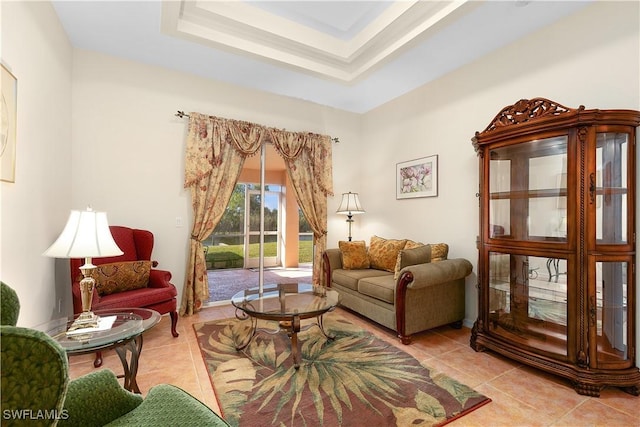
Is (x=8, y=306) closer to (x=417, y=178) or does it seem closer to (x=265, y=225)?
(x=265, y=225)

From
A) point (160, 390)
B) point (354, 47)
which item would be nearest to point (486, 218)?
point (354, 47)

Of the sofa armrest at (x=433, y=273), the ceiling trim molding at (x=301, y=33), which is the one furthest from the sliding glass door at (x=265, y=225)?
the sofa armrest at (x=433, y=273)

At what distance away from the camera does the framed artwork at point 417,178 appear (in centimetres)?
357

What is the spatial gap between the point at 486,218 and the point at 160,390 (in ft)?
8.65

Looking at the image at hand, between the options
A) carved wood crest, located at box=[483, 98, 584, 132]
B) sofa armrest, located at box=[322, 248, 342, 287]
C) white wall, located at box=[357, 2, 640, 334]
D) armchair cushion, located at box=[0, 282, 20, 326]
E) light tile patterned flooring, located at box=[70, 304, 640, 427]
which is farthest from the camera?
sofa armrest, located at box=[322, 248, 342, 287]

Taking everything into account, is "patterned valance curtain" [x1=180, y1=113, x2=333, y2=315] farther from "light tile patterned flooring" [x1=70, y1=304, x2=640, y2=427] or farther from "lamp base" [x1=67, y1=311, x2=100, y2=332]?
"lamp base" [x1=67, y1=311, x2=100, y2=332]

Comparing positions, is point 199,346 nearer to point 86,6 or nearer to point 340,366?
point 340,366

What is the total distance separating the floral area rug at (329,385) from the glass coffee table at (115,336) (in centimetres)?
60

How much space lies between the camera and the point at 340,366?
2.27 m

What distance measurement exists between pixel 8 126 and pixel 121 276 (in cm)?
148

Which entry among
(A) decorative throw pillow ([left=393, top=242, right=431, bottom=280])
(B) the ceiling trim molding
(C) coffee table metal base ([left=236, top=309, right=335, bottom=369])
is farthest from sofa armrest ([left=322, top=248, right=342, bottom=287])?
(B) the ceiling trim molding

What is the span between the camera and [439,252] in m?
3.20

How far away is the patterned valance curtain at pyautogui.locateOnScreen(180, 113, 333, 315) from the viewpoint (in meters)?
3.57

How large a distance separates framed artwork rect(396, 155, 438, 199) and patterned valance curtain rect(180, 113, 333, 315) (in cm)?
121
